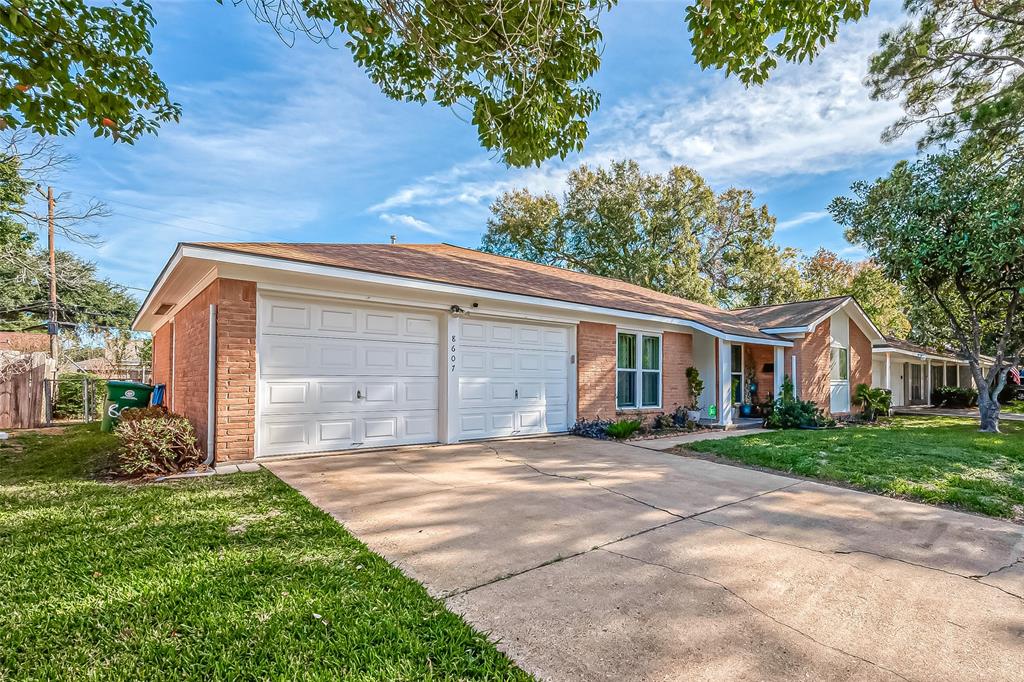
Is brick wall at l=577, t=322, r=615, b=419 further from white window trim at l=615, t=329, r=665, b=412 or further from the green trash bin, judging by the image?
the green trash bin

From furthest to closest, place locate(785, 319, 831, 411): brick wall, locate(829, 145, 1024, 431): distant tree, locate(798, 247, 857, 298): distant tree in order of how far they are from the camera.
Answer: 1. locate(798, 247, 857, 298): distant tree
2. locate(785, 319, 831, 411): brick wall
3. locate(829, 145, 1024, 431): distant tree

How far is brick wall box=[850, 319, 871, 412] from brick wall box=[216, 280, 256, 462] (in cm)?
1844

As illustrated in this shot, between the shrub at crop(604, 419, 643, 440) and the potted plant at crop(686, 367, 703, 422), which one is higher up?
the potted plant at crop(686, 367, 703, 422)

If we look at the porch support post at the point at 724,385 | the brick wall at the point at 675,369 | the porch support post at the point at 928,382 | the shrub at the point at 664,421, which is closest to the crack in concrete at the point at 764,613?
the shrub at the point at 664,421

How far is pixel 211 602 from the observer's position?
2760 millimetres

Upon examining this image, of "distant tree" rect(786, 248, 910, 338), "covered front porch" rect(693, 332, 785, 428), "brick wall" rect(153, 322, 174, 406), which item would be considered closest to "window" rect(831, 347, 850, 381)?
"covered front porch" rect(693, 332, 785, 428)

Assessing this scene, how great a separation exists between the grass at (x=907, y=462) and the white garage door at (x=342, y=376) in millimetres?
5271

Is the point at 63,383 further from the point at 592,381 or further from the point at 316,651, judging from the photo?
the point at 316,651

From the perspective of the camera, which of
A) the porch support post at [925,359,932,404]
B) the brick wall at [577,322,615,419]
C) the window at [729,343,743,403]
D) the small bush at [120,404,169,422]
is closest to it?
the small bush at [120,404,169,422]

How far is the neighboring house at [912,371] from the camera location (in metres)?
22.1

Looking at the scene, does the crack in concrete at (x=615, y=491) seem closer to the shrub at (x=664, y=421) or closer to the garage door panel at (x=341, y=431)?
the garage door panel at (x=341, y=431)

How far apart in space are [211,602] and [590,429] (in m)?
8.18

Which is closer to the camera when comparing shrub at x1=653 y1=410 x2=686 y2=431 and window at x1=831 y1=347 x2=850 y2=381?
shrub at x1=653 y1=410 x2=686 y2=431

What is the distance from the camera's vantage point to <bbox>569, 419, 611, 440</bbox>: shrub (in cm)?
1005
